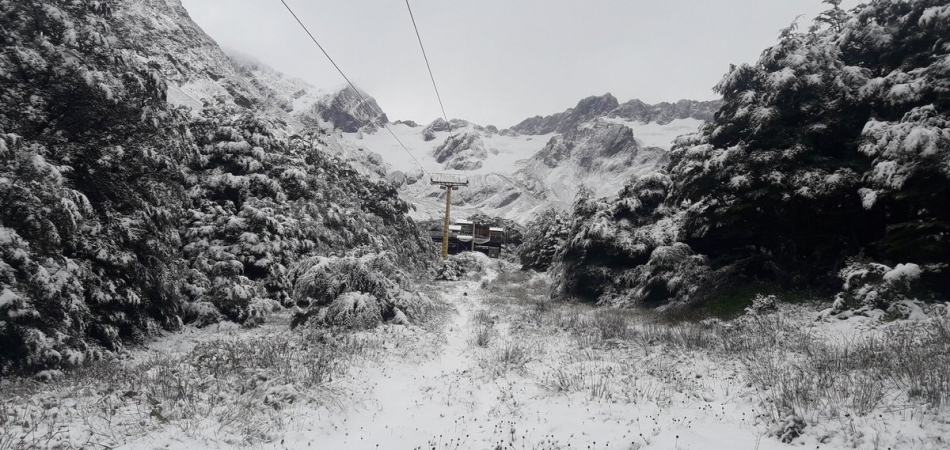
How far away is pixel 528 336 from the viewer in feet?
34.8

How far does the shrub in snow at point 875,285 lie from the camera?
780cm

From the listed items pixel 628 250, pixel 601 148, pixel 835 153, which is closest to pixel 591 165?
pixel 601 148

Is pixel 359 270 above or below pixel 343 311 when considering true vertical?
above

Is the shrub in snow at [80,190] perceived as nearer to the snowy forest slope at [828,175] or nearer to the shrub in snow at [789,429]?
the shrub in snow at [789,429]

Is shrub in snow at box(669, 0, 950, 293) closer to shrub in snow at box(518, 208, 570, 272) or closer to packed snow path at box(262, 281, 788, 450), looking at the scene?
packed snow path at box(262, 281, 788, 450)

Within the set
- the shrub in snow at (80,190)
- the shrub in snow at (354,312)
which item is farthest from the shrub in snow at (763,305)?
the shrub in snow at (80,190)

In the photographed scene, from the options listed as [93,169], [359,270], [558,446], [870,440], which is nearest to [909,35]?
[870,440]

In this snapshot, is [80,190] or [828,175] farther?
[828,175]

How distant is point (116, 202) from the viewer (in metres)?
9.41

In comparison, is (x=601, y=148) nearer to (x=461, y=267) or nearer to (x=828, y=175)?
(x=461, y=267)

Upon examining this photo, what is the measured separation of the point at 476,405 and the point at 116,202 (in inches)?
361

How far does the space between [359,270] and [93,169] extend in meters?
6.04

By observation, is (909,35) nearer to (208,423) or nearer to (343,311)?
(343,311)

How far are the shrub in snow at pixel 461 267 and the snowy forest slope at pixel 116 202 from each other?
15689 mm
